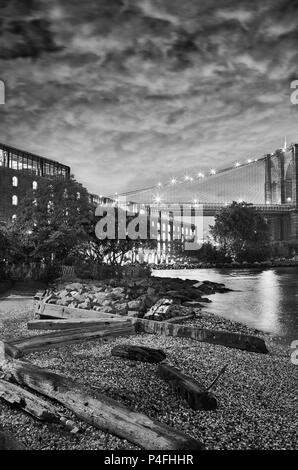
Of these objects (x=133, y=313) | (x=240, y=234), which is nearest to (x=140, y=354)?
(x=133, y=313)

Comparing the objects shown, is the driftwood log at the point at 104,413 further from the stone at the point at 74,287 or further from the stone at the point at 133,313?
the stone at the point at 74,287

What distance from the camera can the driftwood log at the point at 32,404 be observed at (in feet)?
15.7

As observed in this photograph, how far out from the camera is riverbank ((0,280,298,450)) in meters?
4.55

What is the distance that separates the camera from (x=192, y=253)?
10850 cm

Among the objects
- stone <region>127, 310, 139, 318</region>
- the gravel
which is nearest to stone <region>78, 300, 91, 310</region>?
stone <region>127, 310, 139, 318</region>

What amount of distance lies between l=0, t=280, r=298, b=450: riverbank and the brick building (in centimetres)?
7547

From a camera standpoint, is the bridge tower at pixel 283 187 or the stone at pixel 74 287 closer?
the stone at pixel 74 287

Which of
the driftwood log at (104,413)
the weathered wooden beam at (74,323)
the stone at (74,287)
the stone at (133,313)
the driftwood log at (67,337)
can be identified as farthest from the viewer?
the stone at (74,287)

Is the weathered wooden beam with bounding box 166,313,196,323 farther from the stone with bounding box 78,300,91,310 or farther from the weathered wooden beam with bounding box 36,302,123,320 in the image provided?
the stone with bounding box 78,300,91,310

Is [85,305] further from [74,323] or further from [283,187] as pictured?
→ [283,187]

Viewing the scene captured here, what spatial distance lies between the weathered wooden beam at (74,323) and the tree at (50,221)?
16994 mm

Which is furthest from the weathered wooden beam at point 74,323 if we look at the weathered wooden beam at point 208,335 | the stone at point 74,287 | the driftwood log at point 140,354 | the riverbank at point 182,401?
the stone at point 74,287
